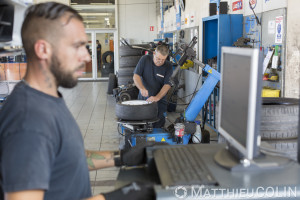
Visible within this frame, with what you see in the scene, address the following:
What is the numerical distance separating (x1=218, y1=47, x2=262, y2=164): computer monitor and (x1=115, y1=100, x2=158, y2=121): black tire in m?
2.35

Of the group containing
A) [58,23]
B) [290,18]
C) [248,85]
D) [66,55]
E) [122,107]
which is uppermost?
[290,18]

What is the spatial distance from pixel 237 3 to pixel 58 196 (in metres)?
4.43

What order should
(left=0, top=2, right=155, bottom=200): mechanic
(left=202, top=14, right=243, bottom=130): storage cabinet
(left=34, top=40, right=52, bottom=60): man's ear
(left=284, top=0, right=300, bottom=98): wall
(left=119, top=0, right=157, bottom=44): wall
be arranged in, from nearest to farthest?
1. (left=0, top=2, right=155, bottom=200): mechanic
2. (left=34, top=40, right=52, bottom=60): man's ear
3. (left=284, top=0, right=300, bottom=98): wall
4. (left=202, top=14, right=243, bottom=130): storage cabinet
5. (left=119, top=0, right=157, bottom=44): wall

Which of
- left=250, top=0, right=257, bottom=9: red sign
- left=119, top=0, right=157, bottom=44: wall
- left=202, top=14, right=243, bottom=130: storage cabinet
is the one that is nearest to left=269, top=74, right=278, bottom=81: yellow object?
left=202, top=14, right=243, bottom=130: storage cabinet

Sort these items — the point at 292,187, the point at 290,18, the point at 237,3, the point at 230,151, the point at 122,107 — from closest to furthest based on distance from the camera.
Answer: the point at 292,187 → the point at 230,151 → the point at 290,18 → the point at 122,107 → the point at 237,3

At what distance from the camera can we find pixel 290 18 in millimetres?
3605

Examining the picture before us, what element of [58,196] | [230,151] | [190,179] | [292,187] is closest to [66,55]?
[58,196]

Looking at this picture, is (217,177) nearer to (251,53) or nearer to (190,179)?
(190,179)

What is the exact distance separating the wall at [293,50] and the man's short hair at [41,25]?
2828mm

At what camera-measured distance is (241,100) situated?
1271 mm

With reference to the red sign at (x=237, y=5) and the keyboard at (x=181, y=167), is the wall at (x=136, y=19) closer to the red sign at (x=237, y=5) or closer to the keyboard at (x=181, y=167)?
the red sign at (x=237, y=5)

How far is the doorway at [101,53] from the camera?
1420 cm

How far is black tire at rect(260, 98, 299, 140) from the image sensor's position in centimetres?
175

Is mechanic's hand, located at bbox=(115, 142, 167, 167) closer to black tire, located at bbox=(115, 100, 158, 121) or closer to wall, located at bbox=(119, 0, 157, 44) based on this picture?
black tire, located at bbox=(115, 100, 158, 121)
